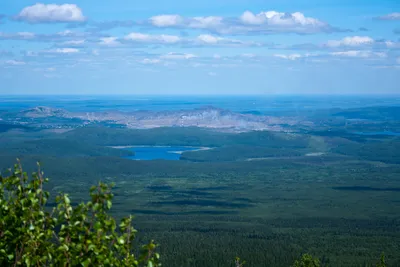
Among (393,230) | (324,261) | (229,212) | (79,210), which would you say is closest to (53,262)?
(79,210)

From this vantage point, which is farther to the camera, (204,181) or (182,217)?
(204,181)

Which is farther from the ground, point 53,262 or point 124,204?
point 53,262

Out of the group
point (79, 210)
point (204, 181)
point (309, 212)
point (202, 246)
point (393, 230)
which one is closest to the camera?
point (79, 210)

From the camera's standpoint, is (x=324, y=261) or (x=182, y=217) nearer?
(x=324, y=261)

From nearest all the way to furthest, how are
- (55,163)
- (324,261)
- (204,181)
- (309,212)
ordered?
(324,261), (309,212), (204,181), (55,163)

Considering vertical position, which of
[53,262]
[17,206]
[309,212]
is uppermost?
[17,206]

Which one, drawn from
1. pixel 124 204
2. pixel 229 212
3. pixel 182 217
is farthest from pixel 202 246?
pixel 124 204

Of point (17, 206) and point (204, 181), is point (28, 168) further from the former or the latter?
point (17, 206)

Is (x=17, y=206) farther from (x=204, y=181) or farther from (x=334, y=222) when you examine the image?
(x=204, y=181)

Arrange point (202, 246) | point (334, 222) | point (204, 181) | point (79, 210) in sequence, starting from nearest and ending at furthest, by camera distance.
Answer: point (79, 210), point (202, 246), point (334, 222), point (204, 181)
